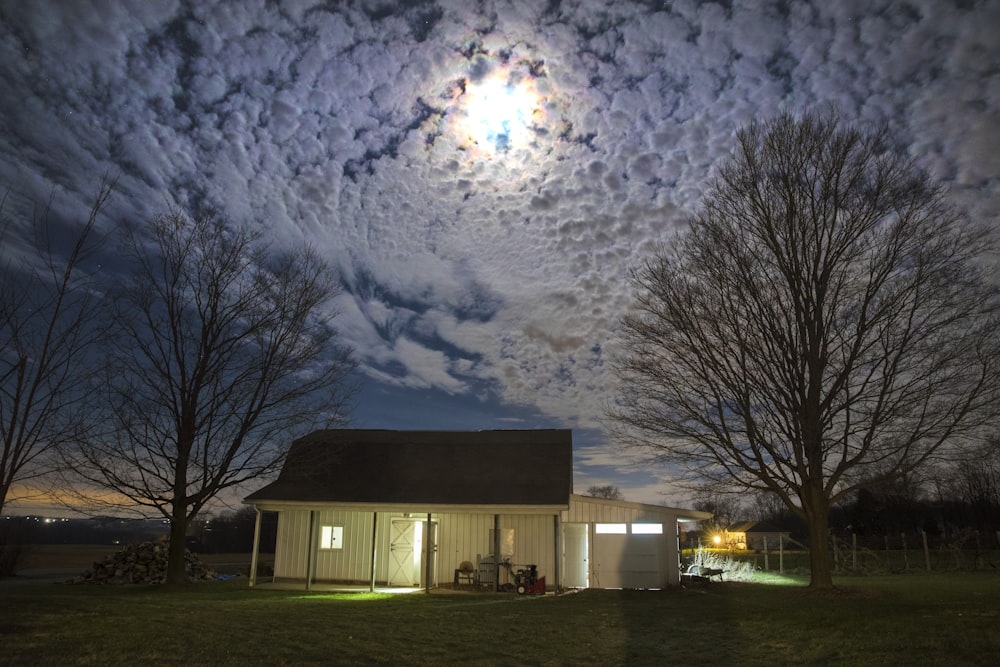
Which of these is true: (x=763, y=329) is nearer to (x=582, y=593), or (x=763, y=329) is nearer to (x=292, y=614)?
(x=582, y=593)

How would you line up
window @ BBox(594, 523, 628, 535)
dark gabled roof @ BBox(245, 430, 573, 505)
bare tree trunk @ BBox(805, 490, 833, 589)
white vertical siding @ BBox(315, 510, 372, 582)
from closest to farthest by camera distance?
bare tree trunk @ BBox(805, 490, 833, 589)
dark gabled roof @ BBox(245, 430, 573, 505)
window @ BBox(594, 523, 628, 535)
white vertical siding @ BBox(315, 510, 372, 582)

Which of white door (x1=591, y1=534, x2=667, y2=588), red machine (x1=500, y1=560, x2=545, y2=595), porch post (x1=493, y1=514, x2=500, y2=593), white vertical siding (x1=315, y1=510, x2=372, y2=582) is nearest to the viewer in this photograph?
red machine (x1=500, y1=560, x2=545, y2=595)

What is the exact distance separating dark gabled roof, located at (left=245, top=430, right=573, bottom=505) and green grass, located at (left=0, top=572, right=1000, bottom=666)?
4666mm

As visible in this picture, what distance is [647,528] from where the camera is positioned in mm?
20812

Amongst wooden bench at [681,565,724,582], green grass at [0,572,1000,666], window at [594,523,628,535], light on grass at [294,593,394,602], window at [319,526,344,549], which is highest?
window at [594,523,628,535]

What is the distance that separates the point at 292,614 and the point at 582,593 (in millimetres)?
9332

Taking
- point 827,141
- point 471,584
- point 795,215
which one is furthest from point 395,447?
point 827,141

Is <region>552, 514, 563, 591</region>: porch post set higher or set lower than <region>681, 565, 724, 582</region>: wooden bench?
higher

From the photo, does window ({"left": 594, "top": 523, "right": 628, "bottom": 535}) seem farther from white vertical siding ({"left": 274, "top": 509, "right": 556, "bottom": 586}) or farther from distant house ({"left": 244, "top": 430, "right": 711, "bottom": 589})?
white vertical siding ({"left": 274, "top": 509, "right": 556, "bottom": 586})

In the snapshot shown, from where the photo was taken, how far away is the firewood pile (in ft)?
73.4

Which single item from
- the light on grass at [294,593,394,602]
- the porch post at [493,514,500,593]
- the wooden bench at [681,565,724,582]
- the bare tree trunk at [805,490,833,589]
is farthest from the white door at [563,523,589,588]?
the bare tree trunk at [805,490,833,589]

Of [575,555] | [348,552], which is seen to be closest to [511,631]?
[575,555]

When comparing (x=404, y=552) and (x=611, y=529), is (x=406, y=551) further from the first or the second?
(x=611, y=529)

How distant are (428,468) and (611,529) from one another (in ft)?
20.5
